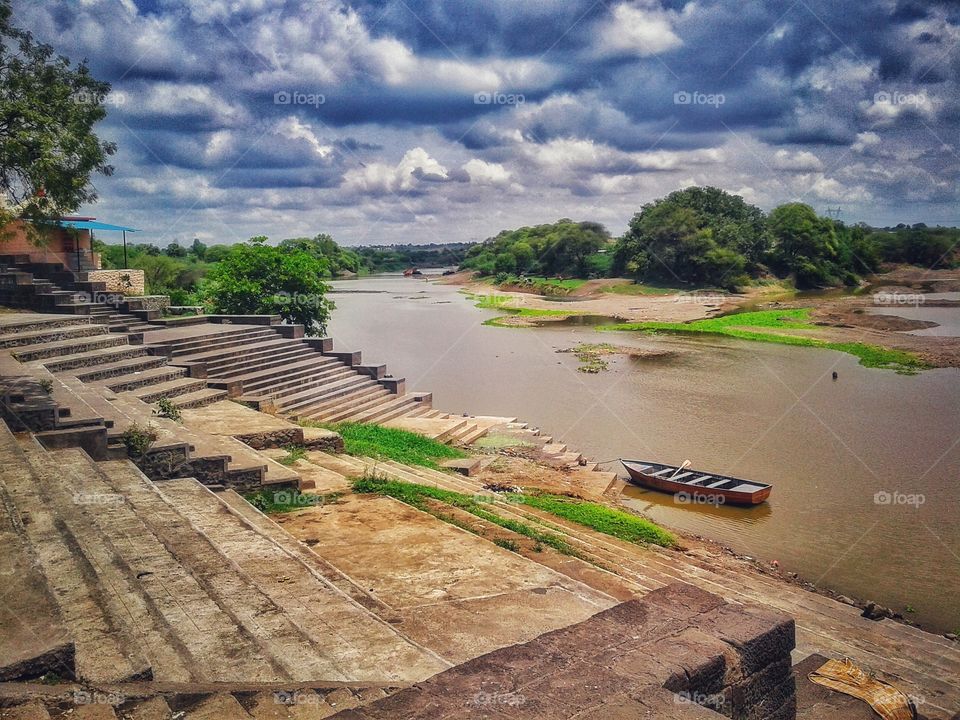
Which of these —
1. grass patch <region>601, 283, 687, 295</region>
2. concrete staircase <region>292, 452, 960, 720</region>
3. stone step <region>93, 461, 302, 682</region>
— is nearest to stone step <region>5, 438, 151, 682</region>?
stone step <region>93, 461, 302, 682</region>

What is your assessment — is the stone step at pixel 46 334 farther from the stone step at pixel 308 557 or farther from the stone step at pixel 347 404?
the stone step at pixel 308 557

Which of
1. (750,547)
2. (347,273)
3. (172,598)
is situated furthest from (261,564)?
(347,273)

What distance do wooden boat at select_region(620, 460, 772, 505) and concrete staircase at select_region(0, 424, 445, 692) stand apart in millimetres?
9871

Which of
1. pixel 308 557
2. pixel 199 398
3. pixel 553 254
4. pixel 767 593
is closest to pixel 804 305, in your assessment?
pixel 553 254

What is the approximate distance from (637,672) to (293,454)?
28.2ft

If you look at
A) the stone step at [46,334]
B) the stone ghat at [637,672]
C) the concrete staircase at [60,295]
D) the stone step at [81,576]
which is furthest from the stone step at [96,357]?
the stone ghat at [637,672]

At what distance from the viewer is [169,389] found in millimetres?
13555

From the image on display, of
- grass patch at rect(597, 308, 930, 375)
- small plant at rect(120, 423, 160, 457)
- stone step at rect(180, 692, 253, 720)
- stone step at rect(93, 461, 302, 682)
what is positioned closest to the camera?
stone step at rect(180, 692, 253, 720)

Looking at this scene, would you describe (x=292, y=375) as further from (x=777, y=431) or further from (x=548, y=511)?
(x=777, y=431)

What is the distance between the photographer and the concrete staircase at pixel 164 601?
4.02 meters

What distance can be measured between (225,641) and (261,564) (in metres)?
1.66

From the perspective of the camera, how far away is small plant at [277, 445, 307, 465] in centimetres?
1076

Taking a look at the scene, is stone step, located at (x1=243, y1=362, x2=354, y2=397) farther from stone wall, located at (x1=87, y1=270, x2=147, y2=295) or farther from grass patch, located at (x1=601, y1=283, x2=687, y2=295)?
grass patch, located at (x1=601, y1=283, x2=687, y2=295)

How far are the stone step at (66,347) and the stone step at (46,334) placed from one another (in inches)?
6.1
